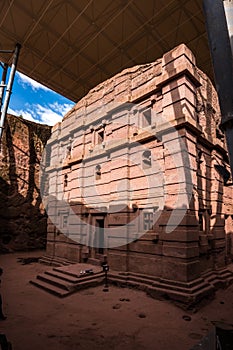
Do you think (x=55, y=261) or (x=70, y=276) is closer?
(x=70, y=276)

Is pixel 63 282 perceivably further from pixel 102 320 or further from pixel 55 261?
pixel 55 261

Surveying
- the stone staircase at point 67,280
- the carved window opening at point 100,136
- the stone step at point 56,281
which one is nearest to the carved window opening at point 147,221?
the stone staircase at point 67,280

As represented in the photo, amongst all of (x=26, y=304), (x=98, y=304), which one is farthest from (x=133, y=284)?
(x=26, y=304)

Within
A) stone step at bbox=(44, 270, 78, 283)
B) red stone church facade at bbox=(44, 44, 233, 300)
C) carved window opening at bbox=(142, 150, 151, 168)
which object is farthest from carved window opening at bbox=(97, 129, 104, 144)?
stone step at bbox=(44, 270, 78, 283)

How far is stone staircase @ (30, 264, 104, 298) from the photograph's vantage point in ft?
33.9

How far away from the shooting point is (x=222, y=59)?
348 centimetres

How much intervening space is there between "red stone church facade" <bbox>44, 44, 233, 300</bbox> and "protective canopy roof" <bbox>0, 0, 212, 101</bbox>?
670 cm

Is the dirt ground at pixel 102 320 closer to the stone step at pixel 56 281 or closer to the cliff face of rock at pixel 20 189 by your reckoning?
the stone step at pixel 56 281

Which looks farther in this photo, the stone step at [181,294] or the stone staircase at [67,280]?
the stone staircase at [67,280]

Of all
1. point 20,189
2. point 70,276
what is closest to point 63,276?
point 70,276

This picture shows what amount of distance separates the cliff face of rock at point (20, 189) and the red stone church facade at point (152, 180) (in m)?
8.41

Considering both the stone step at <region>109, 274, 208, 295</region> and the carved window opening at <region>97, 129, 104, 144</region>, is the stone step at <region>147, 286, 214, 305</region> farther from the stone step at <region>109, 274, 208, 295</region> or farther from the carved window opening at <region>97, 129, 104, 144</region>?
the carved window opening at <region>97, 129, 104, 144</region>

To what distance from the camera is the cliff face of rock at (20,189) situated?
2338cm

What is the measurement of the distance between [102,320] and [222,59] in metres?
8.25
